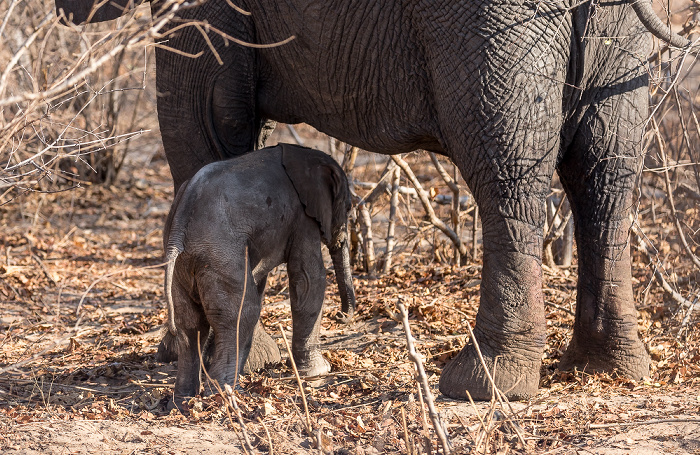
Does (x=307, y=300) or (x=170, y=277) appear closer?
(x=170, y=277)

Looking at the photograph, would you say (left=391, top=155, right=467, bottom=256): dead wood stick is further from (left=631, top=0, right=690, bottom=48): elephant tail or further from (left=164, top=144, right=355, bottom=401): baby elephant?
(left=631, top=0, right=690, bottom=48): elephant tail

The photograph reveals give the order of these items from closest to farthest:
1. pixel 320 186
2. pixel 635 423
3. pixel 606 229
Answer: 1. pixel 635 423
2. pixel 606 229
3. pixel 320 186

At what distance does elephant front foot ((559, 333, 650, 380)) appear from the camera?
466 centimetres

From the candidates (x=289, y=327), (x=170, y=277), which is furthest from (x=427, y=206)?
(x=170, y=277)

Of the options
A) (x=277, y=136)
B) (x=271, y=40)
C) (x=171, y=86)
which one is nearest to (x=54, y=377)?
(x=171, y=86)

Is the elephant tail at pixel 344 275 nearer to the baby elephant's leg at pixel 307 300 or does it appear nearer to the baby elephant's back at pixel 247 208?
the baby elephant's leg at pixel 307 300

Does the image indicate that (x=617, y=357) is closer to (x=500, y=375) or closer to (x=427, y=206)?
(x=500, y=375)

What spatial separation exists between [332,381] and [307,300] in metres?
0.48

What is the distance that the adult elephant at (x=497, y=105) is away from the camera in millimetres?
4086

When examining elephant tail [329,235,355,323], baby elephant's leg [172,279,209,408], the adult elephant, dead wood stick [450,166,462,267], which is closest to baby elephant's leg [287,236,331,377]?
elephant tail [329,235,355,323]

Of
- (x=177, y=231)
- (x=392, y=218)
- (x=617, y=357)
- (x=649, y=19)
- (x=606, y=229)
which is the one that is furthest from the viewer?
(x=392, y=218)

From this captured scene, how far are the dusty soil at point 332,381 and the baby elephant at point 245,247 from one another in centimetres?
28

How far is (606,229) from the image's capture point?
14.8ft

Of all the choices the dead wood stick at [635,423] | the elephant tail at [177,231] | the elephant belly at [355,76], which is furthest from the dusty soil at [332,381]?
the elephant belly at [355,76]
